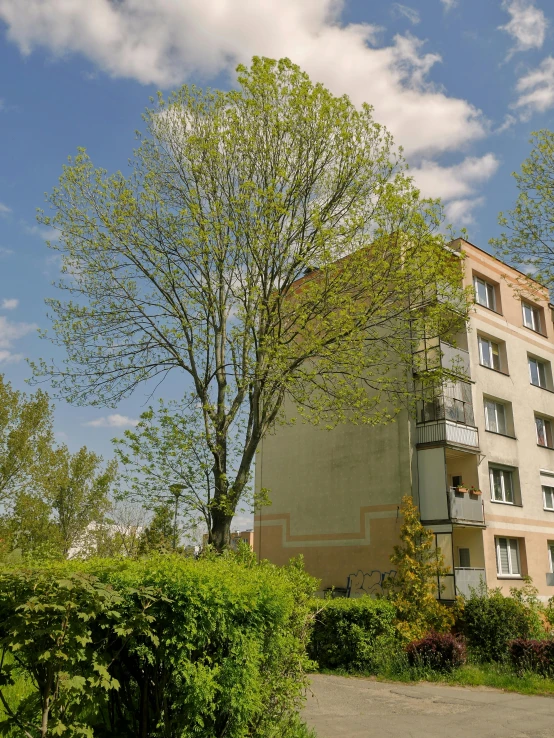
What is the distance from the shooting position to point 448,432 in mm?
19500

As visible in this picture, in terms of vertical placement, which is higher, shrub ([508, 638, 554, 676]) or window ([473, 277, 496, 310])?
window ([473, 277, 496, 310])

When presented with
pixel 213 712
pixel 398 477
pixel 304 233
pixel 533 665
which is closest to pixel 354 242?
pixel 304 233

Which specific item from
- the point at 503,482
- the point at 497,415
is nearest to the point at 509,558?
the point at 503,482

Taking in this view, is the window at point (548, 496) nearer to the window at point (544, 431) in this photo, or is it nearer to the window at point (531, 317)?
the window at point (544, 431)

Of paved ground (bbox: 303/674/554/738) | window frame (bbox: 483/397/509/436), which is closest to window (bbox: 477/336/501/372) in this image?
window frame (bbox: 483/397/509/436)

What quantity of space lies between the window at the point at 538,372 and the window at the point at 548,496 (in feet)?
14.3

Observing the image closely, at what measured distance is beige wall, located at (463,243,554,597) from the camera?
2086 cm

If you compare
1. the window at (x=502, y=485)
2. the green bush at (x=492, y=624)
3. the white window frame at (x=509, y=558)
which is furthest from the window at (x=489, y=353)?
the green bush at (x=492, y=624)

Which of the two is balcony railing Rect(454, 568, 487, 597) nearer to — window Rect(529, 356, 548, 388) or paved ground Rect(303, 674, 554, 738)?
paved ground Rect(303, 674, 554, 738)

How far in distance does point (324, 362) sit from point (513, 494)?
36.5 feet

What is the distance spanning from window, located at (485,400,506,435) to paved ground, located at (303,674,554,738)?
11.7 metres

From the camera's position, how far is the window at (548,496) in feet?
77.4

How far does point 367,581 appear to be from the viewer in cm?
1953

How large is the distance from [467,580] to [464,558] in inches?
75.1
